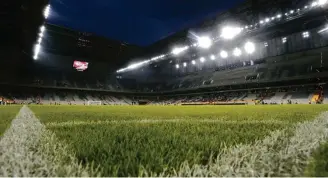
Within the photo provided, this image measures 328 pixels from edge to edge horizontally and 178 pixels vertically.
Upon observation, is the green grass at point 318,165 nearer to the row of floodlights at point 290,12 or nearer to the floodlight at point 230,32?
the row of floodlights at point 290,12

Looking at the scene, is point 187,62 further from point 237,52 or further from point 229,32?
point 229,32

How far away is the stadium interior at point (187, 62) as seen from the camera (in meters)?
37.7

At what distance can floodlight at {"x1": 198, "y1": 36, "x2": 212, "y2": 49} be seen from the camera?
51.1 m

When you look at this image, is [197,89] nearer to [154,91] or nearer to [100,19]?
[154,91]

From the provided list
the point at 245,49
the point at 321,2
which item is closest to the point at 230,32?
the point at 245,49

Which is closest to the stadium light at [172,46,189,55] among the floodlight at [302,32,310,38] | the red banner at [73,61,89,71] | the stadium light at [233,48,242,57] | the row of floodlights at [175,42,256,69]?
the row of floodlights at [175,42,256,69]

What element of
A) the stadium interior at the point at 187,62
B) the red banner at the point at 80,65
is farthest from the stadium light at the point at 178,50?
the red banner at the point at 80,65

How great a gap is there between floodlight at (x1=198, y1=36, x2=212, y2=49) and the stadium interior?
259 millimetres

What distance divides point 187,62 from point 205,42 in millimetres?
11229

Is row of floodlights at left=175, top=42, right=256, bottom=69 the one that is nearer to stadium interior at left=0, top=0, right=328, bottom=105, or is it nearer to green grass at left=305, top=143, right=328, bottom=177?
stadium interior at left=0, top=0, right=328, bottom=105

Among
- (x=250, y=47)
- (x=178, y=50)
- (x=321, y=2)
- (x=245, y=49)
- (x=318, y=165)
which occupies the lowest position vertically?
(x=318, y=165)

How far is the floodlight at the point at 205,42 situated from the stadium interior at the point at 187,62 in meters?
0.26

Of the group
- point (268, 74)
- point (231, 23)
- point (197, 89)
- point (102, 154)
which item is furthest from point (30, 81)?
point (102, 154)

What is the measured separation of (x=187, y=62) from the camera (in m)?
62.0
